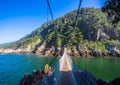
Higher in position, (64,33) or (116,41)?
(64,33)

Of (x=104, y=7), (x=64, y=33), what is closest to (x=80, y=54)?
(x=64, y=33)

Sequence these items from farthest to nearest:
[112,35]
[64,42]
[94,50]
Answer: [64,42]
[112,35]
[94,50]

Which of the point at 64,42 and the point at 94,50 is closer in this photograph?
the point at 94,50

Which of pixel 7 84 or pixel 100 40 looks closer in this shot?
pixel 7 84

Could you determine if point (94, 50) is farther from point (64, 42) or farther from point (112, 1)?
point (112, 1)

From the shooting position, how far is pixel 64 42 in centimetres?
15725

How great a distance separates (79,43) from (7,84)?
109 metres

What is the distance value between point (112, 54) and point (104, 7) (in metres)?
106

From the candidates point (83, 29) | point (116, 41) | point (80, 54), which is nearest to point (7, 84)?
point (80, 54)

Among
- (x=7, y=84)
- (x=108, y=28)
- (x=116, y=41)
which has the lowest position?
(x=7, y=84)

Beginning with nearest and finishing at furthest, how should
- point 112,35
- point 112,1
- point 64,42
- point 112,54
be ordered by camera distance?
point 112,1
point 112,54
point 112,35
point 64,42

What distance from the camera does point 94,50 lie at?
135m

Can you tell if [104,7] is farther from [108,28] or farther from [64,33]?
[64,33]

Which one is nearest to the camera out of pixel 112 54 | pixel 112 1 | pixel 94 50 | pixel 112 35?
pixel 112 1
